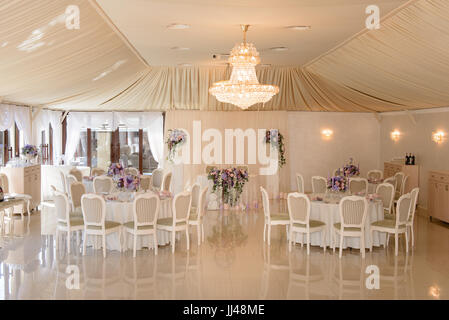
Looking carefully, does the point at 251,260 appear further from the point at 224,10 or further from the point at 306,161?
the point at 306,161

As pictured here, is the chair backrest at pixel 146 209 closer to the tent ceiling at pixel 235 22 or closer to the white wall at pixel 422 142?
the tent ceiling at pixel 235 22

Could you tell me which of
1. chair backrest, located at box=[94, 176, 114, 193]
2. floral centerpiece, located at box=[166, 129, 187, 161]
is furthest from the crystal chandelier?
floral centerpiece, located at box=[166, 129, 187, 161]

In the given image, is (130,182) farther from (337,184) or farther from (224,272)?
(337,184)

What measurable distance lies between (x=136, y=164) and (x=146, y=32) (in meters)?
9.28

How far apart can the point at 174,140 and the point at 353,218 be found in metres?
8.33

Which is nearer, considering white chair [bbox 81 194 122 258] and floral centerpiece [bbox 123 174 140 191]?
white chair [bbox 81 194 122 258]

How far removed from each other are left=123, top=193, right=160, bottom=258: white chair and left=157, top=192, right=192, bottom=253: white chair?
10.7 inches

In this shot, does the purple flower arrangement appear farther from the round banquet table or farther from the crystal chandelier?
the crystal chandelier

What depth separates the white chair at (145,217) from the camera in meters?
8.12

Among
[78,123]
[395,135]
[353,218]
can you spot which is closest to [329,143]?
[395,135]

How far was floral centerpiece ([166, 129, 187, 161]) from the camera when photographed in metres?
15.5

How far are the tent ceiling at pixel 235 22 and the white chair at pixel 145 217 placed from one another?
2.90m

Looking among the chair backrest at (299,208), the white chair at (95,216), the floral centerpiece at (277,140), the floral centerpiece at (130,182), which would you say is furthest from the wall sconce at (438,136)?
the white chair at (95,216)

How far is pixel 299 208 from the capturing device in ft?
28.0
